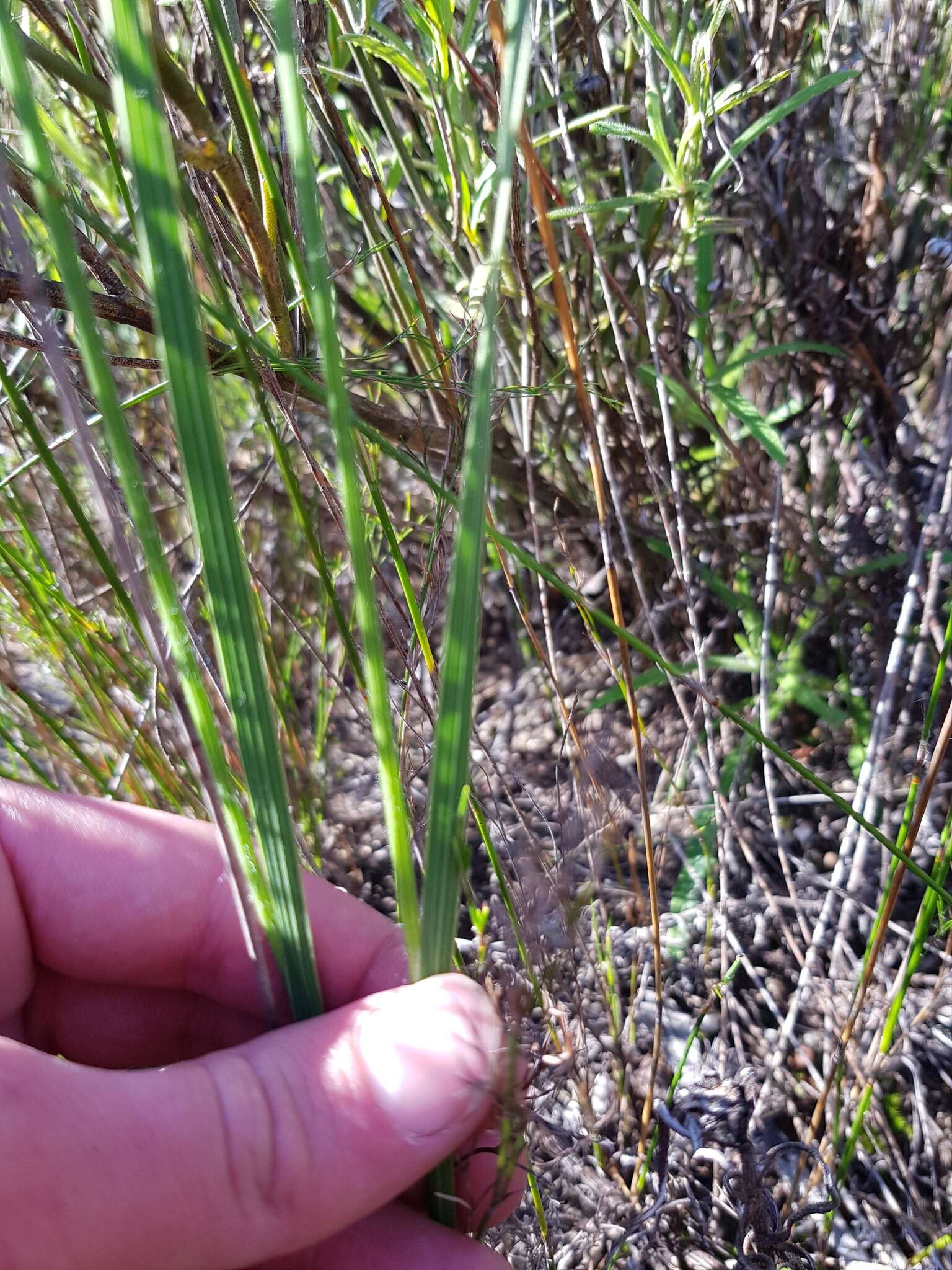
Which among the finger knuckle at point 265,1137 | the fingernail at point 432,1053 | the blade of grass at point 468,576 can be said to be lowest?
the finger knuckle at point 265,1137

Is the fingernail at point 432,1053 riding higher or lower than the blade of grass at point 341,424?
lower

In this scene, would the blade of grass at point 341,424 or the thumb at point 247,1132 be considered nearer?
the blade of grass at point 341,424

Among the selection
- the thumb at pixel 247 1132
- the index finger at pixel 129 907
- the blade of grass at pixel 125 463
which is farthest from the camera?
the index finger at pixel 129 907

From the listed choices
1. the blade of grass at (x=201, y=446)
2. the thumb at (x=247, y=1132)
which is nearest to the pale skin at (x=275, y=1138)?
the thumb at (x=247, y=1132)

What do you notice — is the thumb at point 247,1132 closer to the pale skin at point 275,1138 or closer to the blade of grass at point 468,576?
the pale skin at point 275,1138

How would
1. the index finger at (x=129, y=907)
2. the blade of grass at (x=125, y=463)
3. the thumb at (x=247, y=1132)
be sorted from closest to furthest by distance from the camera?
1. the blade of grass at (x=125, y=463)
2. the thumb at (x=247, y=1132)
3. the index finger at (x=129, y=907)

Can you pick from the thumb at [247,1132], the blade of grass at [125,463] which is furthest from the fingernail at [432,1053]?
the blade of grass at [125,463]
